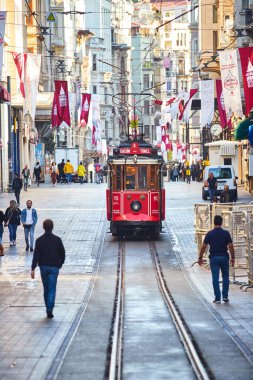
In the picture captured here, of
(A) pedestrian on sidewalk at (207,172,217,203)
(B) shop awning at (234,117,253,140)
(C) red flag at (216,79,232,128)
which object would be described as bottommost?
(A) pedestrian on sidewalk at (207,172,217,203)

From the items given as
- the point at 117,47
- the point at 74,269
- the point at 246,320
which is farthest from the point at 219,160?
the point at 117,47

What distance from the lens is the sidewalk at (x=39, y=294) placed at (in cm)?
1507

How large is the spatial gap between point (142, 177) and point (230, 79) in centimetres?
1081

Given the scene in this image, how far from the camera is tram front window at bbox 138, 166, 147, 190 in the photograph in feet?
119

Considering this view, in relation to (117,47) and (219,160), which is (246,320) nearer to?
(219,160)

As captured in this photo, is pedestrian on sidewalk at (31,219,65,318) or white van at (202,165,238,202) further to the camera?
white van at (202,165,238,202)

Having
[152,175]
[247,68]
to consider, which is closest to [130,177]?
[152,175]

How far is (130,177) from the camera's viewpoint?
36.3m

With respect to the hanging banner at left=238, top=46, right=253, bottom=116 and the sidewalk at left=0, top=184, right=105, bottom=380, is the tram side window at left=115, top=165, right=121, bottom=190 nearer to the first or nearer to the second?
the sidewalk at left=0, top=184, right=105, bottom=380

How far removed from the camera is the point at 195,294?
23312mm

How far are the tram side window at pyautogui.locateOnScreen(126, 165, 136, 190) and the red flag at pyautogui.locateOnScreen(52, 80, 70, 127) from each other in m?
23.9

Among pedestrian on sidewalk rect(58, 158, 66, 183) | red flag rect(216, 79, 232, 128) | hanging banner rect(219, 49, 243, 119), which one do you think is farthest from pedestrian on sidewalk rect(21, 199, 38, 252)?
pedestrian on sidewalk rect(58, 158, 66, 183)

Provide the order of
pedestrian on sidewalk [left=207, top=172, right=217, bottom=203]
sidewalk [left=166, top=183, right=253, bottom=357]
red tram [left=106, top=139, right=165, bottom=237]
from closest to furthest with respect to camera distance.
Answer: sidewalk [left=166, top=183, right=253, bottom=357] < red tram [left=106, top=139, right=165, bottom=237] < pedestrian on sidewalk [left=207, top=172, right=217, bottom=203]

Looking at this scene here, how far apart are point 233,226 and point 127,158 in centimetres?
950
